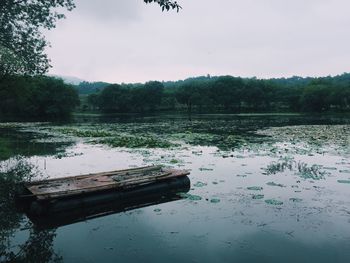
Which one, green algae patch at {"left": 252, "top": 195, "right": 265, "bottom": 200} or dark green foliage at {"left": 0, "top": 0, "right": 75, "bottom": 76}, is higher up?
dark green foliage at {"left": 0, "top": 0, "right": 75, "bottom": 76}

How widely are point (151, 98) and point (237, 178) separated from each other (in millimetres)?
115061

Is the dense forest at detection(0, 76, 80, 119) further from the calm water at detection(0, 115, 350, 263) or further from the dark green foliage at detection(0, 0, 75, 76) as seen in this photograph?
the calm water at detection(0, 115, 350, 263)

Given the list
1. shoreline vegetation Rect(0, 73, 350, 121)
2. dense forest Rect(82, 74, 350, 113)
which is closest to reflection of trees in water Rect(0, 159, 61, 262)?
shoreline vegetation Rect(0, 73, 350, 121)

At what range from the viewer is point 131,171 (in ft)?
53.2

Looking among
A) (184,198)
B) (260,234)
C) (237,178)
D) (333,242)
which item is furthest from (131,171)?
(333,242)

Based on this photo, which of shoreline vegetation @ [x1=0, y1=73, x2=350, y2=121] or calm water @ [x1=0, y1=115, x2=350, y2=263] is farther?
shoreline vegetation @ [x1=0, y1=73, x2=350, y2=121]

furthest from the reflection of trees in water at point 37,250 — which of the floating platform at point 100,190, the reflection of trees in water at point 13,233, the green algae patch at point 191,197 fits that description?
the green algae patch at point 191,197

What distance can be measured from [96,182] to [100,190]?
93 cm

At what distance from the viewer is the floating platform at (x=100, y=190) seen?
11836mm

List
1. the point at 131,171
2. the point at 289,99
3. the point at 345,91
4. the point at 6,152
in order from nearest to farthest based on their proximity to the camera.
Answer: the point at 131,171 < the point at 6,152 < the point at 345,91 < the point at 289,99

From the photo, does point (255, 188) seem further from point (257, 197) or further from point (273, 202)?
point (273, 202)

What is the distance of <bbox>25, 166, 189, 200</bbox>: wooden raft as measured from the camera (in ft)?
39.8

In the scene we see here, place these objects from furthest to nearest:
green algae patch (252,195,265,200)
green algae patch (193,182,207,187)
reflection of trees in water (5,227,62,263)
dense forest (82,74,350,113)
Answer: dense forest (82,74,350,113) < green algae patch (193,182,207,187) < green algae patch (252,195,265,200) < reflection of trees in water (5,227,62,263)

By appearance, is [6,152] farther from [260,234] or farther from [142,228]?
[260,234]
